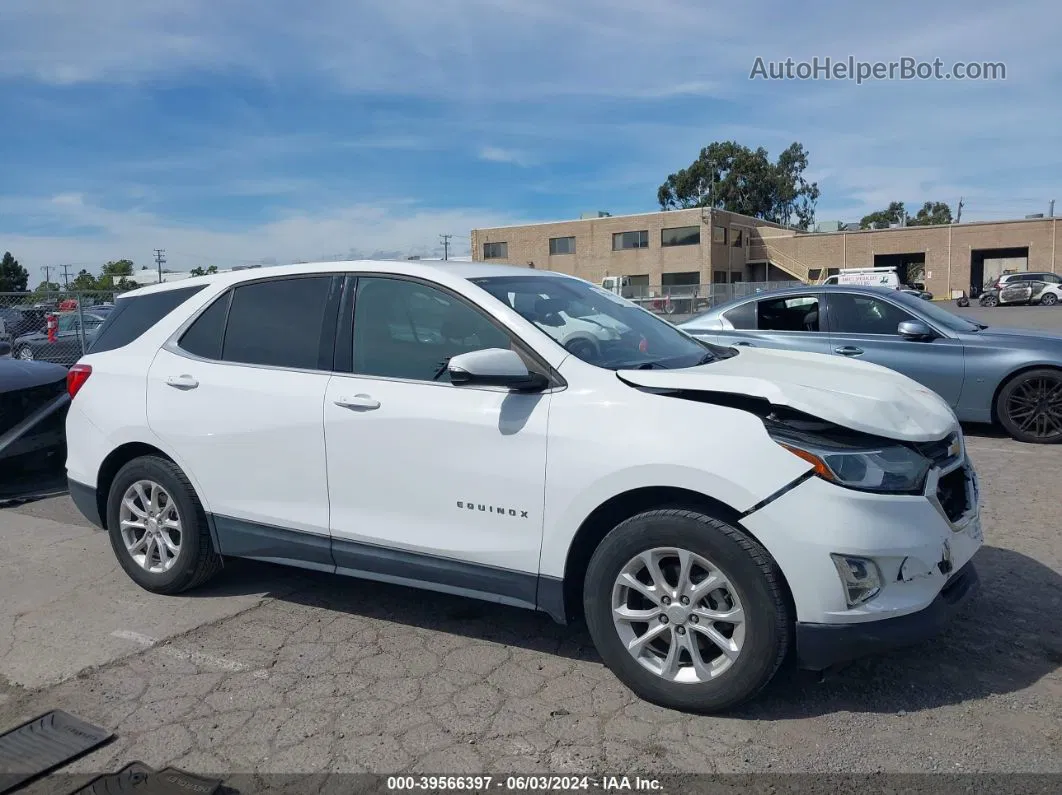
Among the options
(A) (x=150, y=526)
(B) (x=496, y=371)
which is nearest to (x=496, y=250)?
(A) (x=150, y=526)

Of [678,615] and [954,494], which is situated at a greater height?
[954,494]

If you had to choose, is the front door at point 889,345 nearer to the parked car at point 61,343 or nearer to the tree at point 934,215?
the parked car at point 61,343

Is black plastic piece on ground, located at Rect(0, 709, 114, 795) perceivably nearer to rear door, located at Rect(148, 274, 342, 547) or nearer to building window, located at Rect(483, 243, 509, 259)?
rear door, located at Rect(148, 274, 342, 547)

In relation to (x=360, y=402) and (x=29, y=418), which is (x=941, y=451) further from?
(x=29, y=418)

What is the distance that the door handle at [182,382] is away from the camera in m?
→ 4.51

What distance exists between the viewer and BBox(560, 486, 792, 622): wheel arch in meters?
3.20

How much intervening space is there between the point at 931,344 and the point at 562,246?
5299 cm

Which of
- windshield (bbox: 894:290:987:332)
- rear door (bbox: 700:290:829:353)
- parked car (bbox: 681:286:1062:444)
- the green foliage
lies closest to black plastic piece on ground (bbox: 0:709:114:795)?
parked car (bbox: 681:286:1062:444)

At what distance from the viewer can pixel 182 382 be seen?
4547mm

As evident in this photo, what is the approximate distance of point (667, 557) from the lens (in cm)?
327

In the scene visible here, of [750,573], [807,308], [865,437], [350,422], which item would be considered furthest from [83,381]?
[807,308]

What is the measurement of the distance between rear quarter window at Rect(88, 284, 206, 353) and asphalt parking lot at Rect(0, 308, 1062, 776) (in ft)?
4.71

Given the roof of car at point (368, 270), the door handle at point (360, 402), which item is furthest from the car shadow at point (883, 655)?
the roof of car at point (368, 270)

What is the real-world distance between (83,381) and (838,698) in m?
4.39
